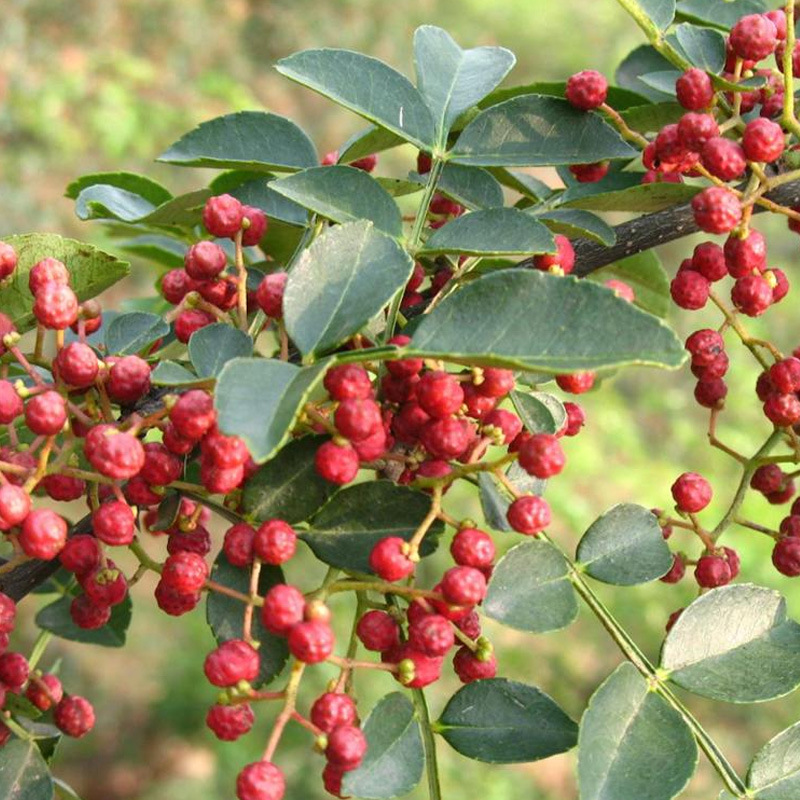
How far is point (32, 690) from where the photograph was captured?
29.1 inches

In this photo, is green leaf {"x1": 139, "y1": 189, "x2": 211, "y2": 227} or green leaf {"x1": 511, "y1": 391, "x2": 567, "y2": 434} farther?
green leaf {"x1": 139, "y1": 189, "x2": 211, "y2": 227}

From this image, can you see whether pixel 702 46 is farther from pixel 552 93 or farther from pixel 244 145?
pixel 244 145

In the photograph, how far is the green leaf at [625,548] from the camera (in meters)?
0.67

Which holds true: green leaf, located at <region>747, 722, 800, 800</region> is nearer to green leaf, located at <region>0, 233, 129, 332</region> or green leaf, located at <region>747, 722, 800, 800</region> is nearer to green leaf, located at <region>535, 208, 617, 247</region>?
green leaf, located at <region>535, 208, 617, 247</region>

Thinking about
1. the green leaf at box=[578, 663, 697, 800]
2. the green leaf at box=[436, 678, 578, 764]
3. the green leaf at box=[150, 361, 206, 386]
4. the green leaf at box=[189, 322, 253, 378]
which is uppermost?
the green leaf at box=[150, 361, 206, 386]

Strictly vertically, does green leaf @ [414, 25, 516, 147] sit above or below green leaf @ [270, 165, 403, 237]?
above

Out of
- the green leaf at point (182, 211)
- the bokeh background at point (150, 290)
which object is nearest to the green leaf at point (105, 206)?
the green leaf at point (182, 211)

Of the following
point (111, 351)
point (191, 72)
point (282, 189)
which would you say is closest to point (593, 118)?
point (282, 189)

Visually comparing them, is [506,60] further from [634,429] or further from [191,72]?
[191,72]

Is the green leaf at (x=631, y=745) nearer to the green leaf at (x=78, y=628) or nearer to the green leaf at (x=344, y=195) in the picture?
the green leaf at (x=344, y=195)

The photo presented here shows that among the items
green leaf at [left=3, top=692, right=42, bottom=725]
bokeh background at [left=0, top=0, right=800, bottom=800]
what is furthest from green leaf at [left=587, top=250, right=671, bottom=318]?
bokeh background at [left=0, top=0, right=800, bottom=800]

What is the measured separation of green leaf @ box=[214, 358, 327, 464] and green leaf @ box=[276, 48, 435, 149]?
0.26 meters

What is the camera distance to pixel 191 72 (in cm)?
555

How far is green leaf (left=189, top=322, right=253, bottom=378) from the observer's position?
57 centimetres
